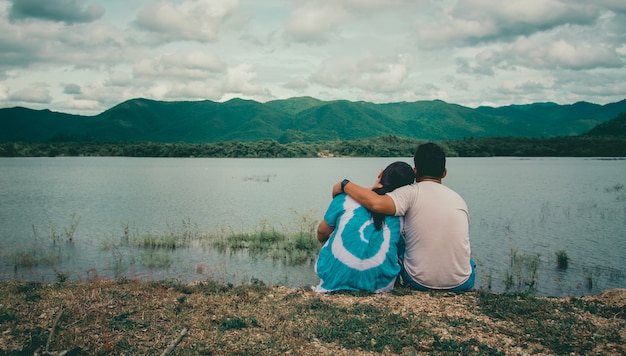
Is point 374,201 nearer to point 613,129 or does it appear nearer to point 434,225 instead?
point 434,225

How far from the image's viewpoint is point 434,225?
6.79 metres

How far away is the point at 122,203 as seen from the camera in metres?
28.4

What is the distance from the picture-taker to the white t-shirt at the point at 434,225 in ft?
22.3

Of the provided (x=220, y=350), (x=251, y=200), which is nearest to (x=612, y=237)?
(x=220, y=350)

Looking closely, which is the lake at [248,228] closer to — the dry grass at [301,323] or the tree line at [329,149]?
the dry grass at [301,323]

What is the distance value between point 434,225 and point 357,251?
1.24 metres

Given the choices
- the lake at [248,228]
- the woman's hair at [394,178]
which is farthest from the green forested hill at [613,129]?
the woman's hair at [394,178]

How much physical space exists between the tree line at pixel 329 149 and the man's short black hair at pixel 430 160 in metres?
122

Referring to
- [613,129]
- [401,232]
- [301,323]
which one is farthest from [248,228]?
[613,129]

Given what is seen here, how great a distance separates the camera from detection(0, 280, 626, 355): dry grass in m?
5.07

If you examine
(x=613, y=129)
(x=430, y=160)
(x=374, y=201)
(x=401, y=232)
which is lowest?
(x=401, y=232)

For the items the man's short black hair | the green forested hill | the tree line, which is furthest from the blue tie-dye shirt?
the green forested hill

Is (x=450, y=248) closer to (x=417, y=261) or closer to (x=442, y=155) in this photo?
(x=417, y=261)

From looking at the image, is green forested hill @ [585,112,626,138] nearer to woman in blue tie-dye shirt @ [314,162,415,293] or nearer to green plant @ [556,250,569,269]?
green plant @ [556,250,569,269]
